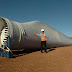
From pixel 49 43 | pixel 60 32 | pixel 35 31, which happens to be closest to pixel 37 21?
pixel 35 31

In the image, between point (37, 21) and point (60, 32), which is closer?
point (37, 21)

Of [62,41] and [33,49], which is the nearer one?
[33,49]

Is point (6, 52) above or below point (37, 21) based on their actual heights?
below

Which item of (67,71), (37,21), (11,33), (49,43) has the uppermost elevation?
(37,21)

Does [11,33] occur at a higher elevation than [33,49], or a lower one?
higher

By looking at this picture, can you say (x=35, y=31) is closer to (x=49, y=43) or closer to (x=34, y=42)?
(x=34, y=42)

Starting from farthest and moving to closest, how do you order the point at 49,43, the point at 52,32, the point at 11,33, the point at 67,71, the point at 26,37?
the point at 52,32 < the point at 49,43 < the point at 26,37 < the point at 11,33 < the point at 67,71

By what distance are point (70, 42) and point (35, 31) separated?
232 inches

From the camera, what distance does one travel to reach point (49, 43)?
10.0 metres

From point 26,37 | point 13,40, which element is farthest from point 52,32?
point 13,40

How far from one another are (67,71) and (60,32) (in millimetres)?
9106

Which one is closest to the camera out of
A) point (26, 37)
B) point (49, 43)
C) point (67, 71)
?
point (67, 71)

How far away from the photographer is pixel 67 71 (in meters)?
3.52

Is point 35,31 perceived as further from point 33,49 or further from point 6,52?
point 6,52
